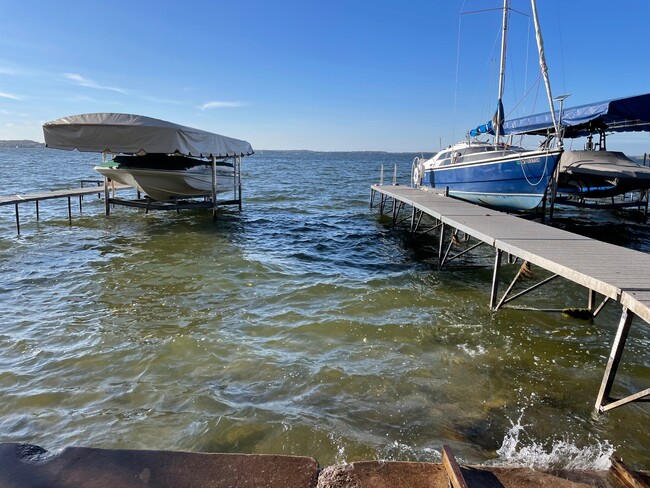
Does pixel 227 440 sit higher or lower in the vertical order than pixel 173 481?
lower

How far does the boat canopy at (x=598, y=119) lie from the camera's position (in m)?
13.0

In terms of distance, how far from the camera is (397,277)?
30.5ft

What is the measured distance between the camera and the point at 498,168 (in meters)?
14.0

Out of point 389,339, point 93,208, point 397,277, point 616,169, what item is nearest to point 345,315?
point 389,339

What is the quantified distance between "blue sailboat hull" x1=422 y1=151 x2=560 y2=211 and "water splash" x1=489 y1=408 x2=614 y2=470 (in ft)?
32.6

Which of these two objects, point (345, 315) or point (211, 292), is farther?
point (211, 292)

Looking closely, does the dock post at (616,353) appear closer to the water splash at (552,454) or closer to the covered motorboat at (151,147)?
the water splash at (552,454)

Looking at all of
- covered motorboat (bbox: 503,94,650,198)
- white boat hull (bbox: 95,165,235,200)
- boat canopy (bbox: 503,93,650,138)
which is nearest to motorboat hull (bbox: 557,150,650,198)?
covered motorboat (bbox: 503,94,650,198)

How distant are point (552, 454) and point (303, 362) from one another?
109 inches

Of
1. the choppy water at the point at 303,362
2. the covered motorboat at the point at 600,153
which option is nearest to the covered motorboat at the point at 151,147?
the choppy water at the point at 303,362

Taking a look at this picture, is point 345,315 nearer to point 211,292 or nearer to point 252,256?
point 211,292

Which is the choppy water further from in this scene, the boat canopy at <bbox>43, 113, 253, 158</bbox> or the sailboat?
the sailboat

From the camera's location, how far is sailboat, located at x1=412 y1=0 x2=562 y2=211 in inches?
503

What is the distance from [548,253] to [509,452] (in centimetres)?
299
